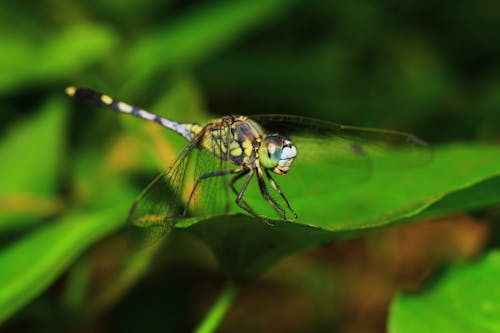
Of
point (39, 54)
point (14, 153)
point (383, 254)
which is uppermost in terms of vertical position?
point (39, 54)

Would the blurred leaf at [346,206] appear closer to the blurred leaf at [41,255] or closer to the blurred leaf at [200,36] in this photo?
the blurred leaf at [41,255]

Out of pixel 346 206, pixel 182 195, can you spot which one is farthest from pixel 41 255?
pixel 346 206

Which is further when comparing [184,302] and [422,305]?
[184,302]

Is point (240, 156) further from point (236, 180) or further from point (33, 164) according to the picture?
point (33, 164)

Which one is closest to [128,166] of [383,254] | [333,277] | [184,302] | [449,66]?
[184,302]

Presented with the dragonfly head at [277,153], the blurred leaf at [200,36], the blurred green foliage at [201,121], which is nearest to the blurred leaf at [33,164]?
the blurred green foliage at [201,121]

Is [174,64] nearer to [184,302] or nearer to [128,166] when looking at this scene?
[128,166]

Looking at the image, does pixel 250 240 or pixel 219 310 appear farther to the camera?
pixel 219 310

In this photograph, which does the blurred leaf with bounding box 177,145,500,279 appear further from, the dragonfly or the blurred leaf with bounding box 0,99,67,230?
the blurred leaf with bounding box 0,99,67,230

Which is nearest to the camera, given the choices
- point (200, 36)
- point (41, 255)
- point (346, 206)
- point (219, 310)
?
point (219, 310)
